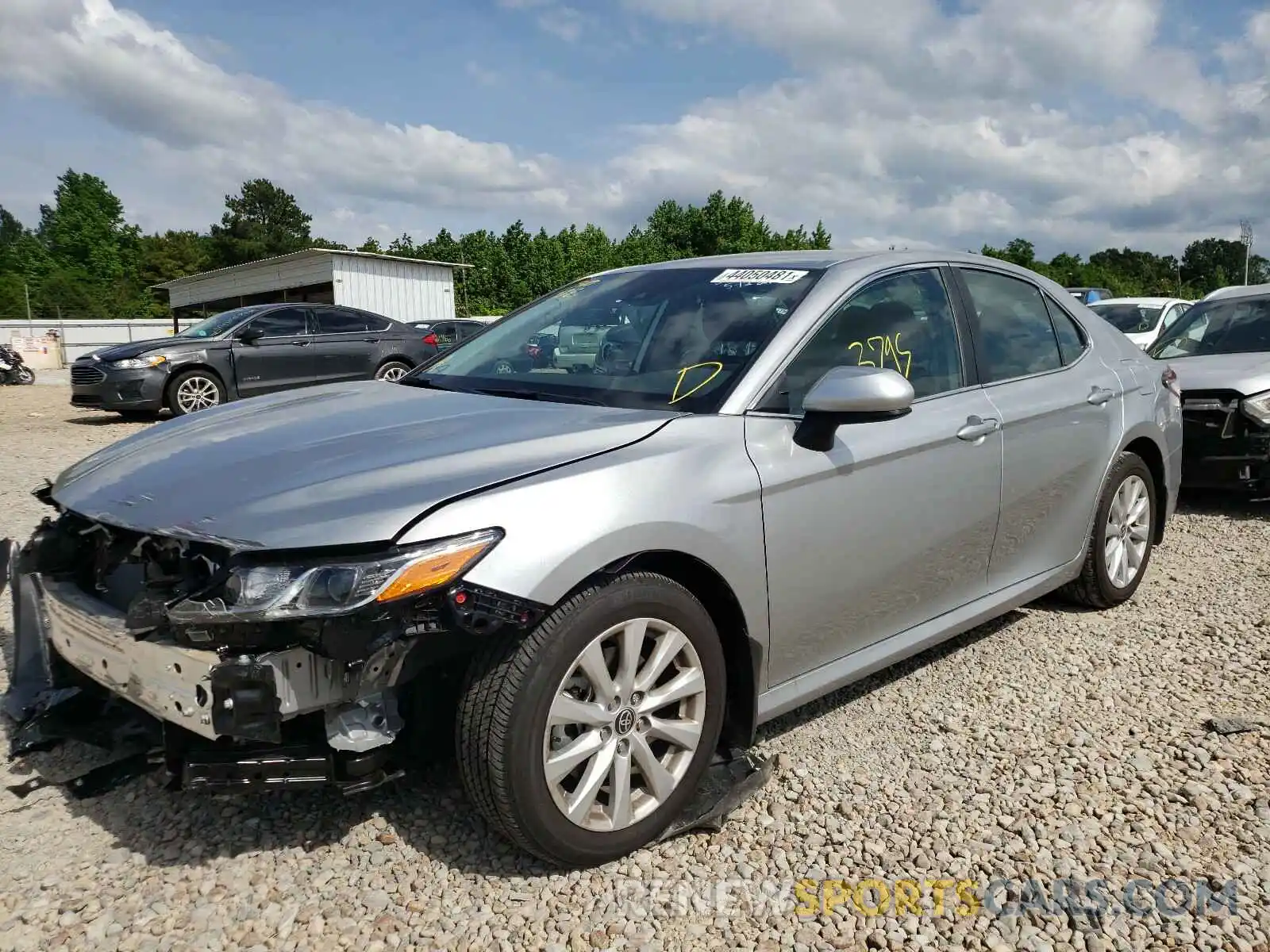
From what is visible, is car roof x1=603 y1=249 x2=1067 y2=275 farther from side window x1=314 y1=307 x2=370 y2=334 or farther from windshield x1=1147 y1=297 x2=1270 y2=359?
side window x1=314 y1=307 x2=370 y2=334

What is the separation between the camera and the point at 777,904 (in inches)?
95.4

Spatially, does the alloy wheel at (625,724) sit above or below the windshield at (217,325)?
below

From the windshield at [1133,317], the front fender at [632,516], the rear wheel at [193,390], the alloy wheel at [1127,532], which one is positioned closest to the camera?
the front fender at [632,516]

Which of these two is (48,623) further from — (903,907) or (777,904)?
(903,907)

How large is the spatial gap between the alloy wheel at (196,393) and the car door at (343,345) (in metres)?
1.40

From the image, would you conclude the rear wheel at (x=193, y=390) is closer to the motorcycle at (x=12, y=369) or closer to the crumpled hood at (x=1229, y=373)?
the crumpled hood at (x=1229, y=373)

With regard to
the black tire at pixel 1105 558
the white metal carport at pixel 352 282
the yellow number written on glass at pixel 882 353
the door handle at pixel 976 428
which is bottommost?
the black tire at pixel 1105 558

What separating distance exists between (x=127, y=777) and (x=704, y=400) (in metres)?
2.05

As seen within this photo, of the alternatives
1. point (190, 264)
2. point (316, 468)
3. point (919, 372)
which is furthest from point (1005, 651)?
point (190, 264)

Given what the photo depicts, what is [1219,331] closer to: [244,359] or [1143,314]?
[1143,314]

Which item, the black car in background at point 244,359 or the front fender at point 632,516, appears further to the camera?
the black car in background at point 244,359

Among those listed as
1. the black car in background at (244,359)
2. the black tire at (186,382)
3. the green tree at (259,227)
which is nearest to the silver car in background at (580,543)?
the black car in background at (244,359)

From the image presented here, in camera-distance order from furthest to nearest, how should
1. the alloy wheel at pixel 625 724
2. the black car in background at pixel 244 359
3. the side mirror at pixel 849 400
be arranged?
the black car in background at pixel 244 359, the side mirror at pixel 849 400, the alloy wheel at pixel 625 724

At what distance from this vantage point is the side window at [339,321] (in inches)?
538
